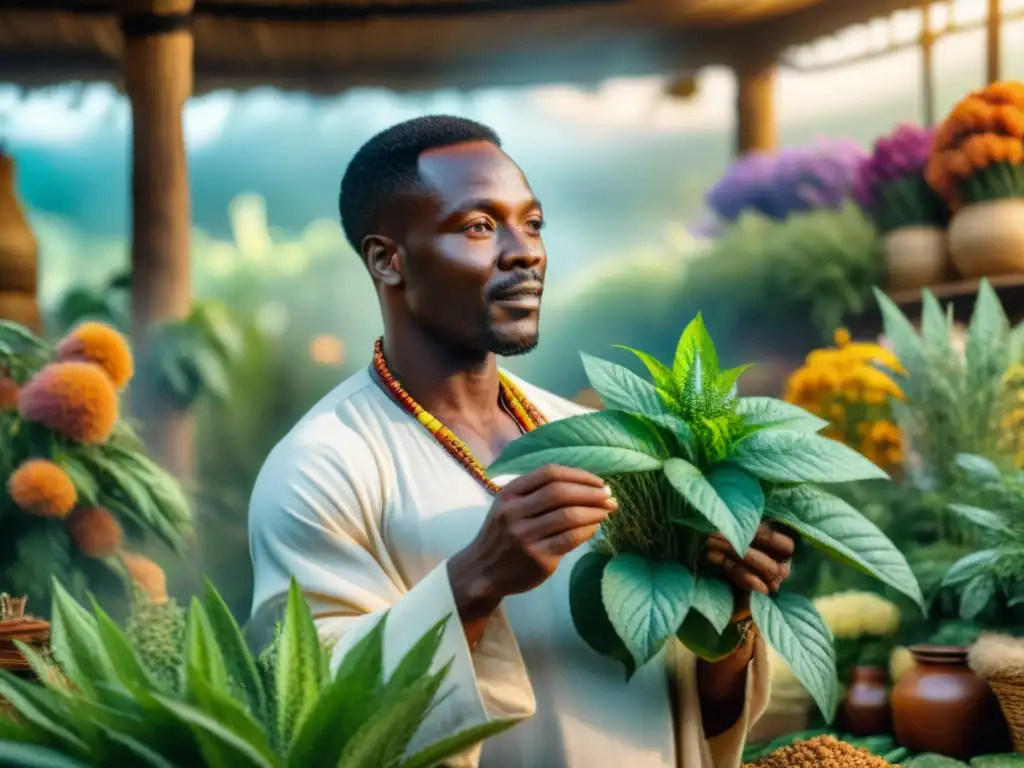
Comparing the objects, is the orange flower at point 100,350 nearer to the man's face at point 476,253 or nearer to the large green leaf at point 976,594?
the man's face at point 476,253

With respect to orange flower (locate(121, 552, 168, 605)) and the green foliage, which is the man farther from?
the green foliage

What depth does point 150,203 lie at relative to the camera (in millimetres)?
4078

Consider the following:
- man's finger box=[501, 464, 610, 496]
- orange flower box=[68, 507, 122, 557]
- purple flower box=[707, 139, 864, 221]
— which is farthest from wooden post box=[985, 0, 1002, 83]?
man's finger box=[501, 464, 610, 496]

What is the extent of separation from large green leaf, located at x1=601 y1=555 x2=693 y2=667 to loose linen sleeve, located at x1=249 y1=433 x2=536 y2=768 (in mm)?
143

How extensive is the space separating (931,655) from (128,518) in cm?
147

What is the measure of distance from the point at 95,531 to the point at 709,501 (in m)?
1.50

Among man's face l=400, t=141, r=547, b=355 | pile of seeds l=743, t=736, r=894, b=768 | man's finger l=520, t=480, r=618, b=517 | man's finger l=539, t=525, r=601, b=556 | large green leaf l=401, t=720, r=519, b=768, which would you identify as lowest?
pile of seeds l=743, t=736, r=894, b=768

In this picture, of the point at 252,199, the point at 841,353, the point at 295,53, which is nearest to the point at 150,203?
the point at 252,199

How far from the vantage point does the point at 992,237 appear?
371 cm

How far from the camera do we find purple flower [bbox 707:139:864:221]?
4473 mm

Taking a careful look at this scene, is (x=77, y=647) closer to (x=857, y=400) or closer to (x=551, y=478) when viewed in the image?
(x=551, y=478)

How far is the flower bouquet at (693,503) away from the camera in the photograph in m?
1.36

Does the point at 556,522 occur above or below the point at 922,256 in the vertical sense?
below

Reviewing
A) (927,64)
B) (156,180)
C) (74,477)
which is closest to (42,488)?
(74,477)
